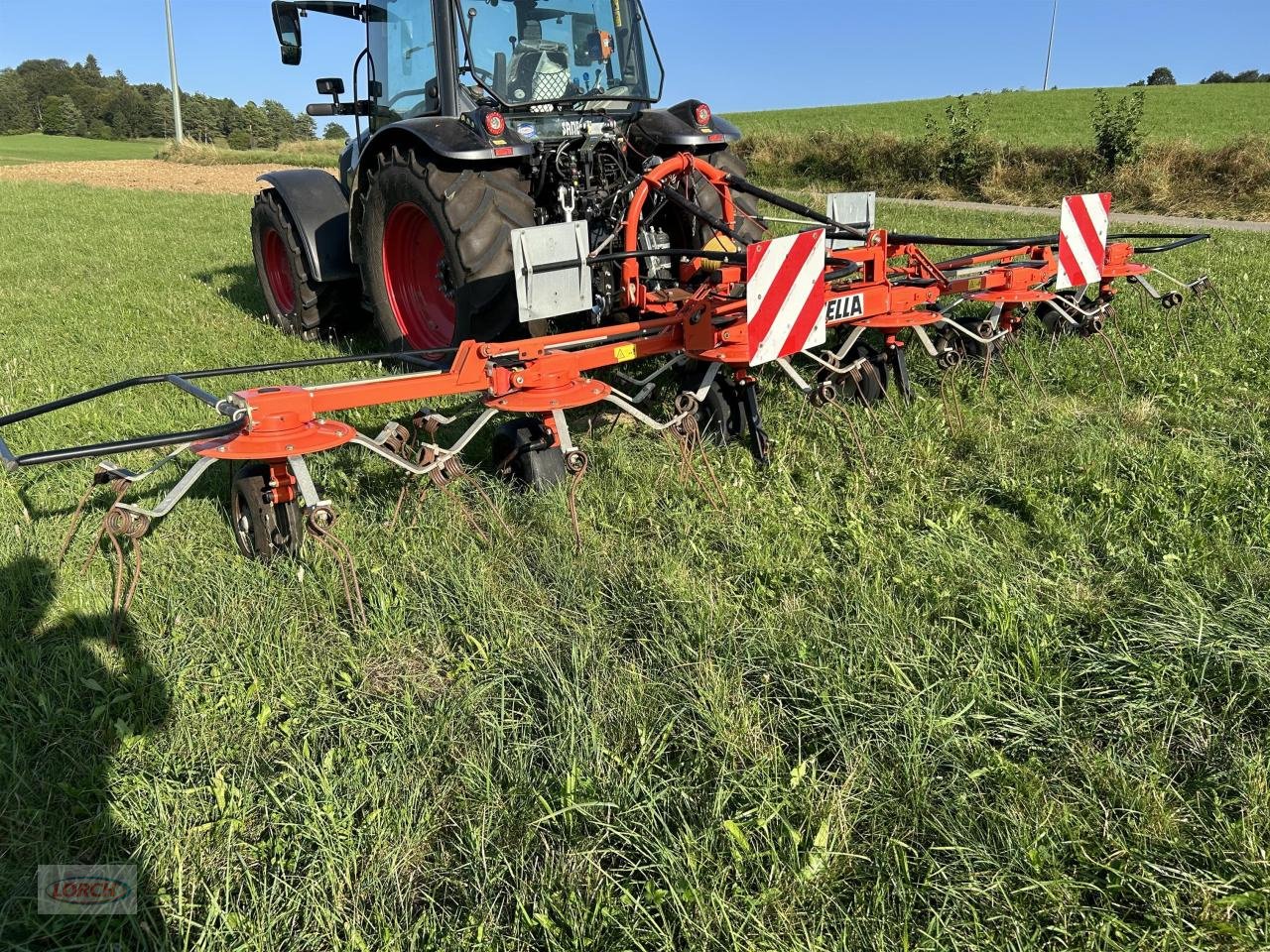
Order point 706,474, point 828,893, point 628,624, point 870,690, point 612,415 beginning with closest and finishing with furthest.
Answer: point 828,893 < point 870,690 < point 628,624 < point 706,474 < point 612,415

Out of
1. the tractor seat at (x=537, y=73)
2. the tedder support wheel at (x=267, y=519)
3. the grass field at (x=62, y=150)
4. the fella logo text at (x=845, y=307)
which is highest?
the grass field at (x=62, y=150)

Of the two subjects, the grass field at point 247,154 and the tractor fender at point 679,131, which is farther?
the grass field at point 247,154

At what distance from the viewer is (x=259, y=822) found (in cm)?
178

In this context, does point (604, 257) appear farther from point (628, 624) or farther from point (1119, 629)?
point (1119, 629)

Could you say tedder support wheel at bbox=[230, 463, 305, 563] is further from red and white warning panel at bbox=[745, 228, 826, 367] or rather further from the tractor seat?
the tractor seat

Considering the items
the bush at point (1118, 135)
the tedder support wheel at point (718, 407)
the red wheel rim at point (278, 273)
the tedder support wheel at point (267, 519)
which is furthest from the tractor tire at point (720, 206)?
the bush at point (1118, 135)

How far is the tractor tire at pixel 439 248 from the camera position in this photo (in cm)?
394

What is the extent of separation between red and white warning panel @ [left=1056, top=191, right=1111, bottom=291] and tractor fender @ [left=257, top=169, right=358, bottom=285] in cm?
395

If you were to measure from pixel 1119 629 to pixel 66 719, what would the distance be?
101 inches

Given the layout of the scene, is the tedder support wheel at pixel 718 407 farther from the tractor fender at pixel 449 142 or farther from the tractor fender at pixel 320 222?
the tractor fender at pixel 320 222

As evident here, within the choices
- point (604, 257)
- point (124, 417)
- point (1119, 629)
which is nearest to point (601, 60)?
point (604, 257)

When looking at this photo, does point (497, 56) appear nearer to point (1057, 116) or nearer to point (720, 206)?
point (720, 206)

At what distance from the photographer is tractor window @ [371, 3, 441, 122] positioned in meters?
4.51

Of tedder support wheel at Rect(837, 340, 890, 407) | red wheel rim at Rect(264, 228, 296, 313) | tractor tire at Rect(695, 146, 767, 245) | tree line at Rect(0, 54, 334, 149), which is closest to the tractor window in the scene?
tractor tire at Rect(695, 146, 767, 245)
